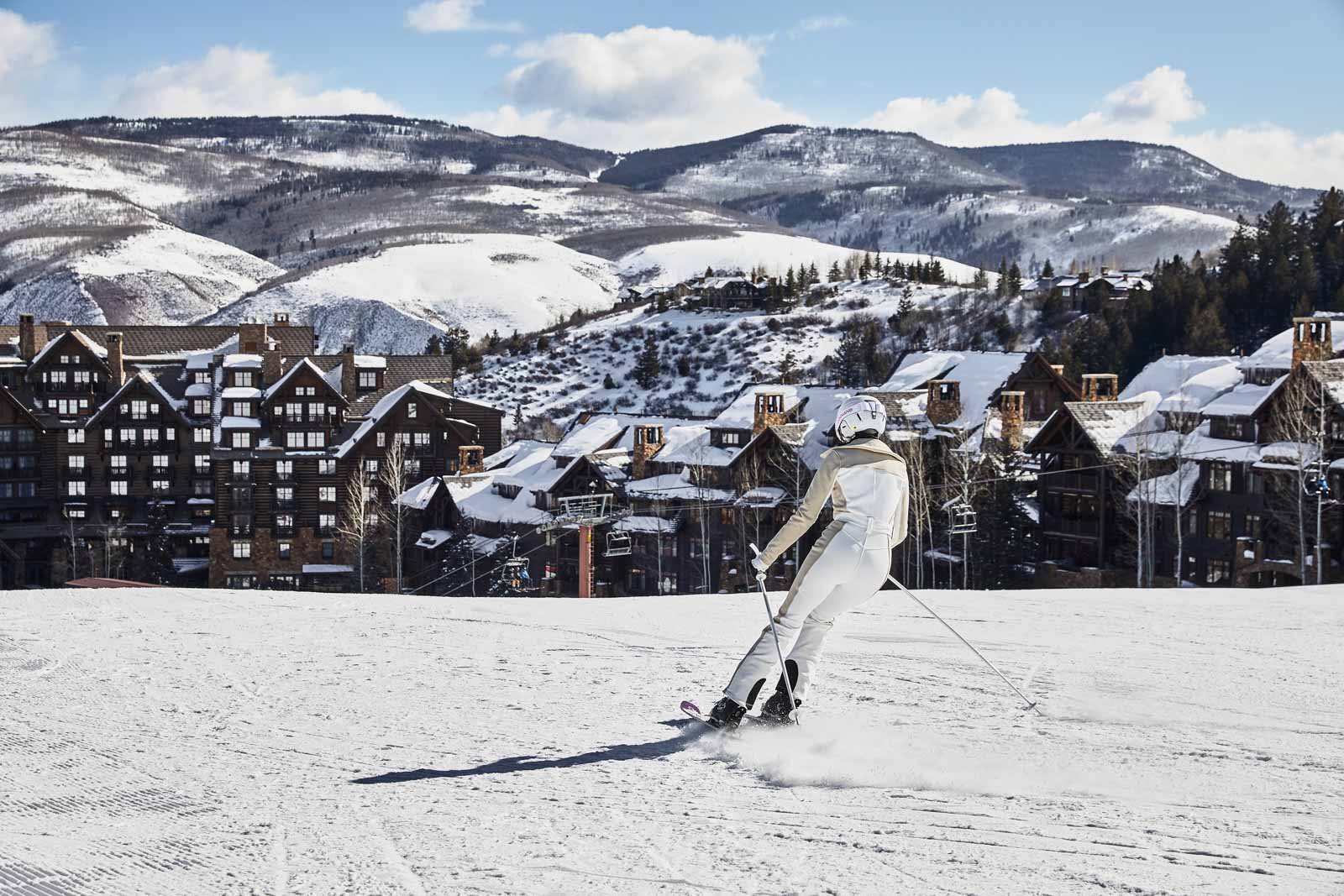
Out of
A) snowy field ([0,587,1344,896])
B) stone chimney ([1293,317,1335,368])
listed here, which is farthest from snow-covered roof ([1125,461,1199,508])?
snowy field ([0,587,1344,896])

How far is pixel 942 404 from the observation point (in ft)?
163

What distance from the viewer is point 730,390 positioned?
94.6 m

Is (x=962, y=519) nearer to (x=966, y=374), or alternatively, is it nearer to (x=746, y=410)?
(x=746, y=410)

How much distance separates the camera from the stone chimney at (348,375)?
62.0 metres

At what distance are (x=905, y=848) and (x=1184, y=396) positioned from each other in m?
42.9

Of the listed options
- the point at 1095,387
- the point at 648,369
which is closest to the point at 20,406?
the point at 1095,387

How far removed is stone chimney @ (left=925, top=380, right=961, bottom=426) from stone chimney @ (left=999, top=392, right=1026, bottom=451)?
1550 mm

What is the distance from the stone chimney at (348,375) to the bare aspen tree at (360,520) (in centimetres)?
600

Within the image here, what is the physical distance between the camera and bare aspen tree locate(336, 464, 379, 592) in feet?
167

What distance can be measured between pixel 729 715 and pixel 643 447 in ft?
140

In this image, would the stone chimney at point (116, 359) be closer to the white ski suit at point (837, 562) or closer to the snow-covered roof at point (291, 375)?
the snow-covered roof at point (291, 375)

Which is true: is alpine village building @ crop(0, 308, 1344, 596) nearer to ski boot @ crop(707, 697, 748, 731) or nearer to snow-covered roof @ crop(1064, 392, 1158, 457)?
snow-covered roof @ crop(1064, 392, 1158, 457)

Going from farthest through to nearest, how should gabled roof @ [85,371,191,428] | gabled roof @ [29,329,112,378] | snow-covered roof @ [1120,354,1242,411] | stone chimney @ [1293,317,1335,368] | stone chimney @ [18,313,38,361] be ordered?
stone chimney @ [18,313,38,361]
gabled roof @ [29,329,112,378]
gabled roof @ [85,371,191,428]
snow-covered roof @ [1120,354,1242,411]
stone chimney @ [1293,317,1335,368]

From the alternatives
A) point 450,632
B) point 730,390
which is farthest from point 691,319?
point 450,632
